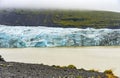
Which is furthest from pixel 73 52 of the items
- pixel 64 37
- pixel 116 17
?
pixel 116 17

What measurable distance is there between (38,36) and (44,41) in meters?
0.73

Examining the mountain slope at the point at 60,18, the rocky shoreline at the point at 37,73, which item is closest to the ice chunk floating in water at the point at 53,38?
the mountain slope at the point at 60,18

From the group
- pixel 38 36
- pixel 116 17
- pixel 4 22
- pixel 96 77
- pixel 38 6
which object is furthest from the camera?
pixel 38 6

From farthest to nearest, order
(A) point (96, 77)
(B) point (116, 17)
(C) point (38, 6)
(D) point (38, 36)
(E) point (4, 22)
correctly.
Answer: (C) point (38, 6) → (B) point (116, 17) → (E) point (4, 22) → (D) point (38, 36) → (A) point (96, 77)

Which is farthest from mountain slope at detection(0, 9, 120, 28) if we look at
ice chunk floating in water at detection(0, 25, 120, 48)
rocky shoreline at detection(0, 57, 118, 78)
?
rocky shoreline at detection(0, 57, 118, 78)

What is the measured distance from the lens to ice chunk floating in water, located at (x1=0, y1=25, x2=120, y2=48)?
40.1m

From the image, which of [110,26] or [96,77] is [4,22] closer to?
[110,26]

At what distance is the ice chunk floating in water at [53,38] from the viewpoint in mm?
40125

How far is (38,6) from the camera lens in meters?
79.1

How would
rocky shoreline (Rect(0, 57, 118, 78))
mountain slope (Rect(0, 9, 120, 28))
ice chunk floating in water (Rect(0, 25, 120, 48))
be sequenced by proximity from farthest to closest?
mountain slope (Rect(0, 9, 120, 28)), ice chunk floating in water (Rect(0, 25, 120, 48)), rocky shoreline (Rect(0, 57, 118, 78))

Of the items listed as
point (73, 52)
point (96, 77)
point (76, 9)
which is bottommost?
point (76, 9)

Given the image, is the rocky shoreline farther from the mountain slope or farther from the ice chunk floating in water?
the mountain slope

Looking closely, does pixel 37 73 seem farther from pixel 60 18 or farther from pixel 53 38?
Answer: pixel 60 18

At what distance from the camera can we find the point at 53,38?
41094 millimetres
